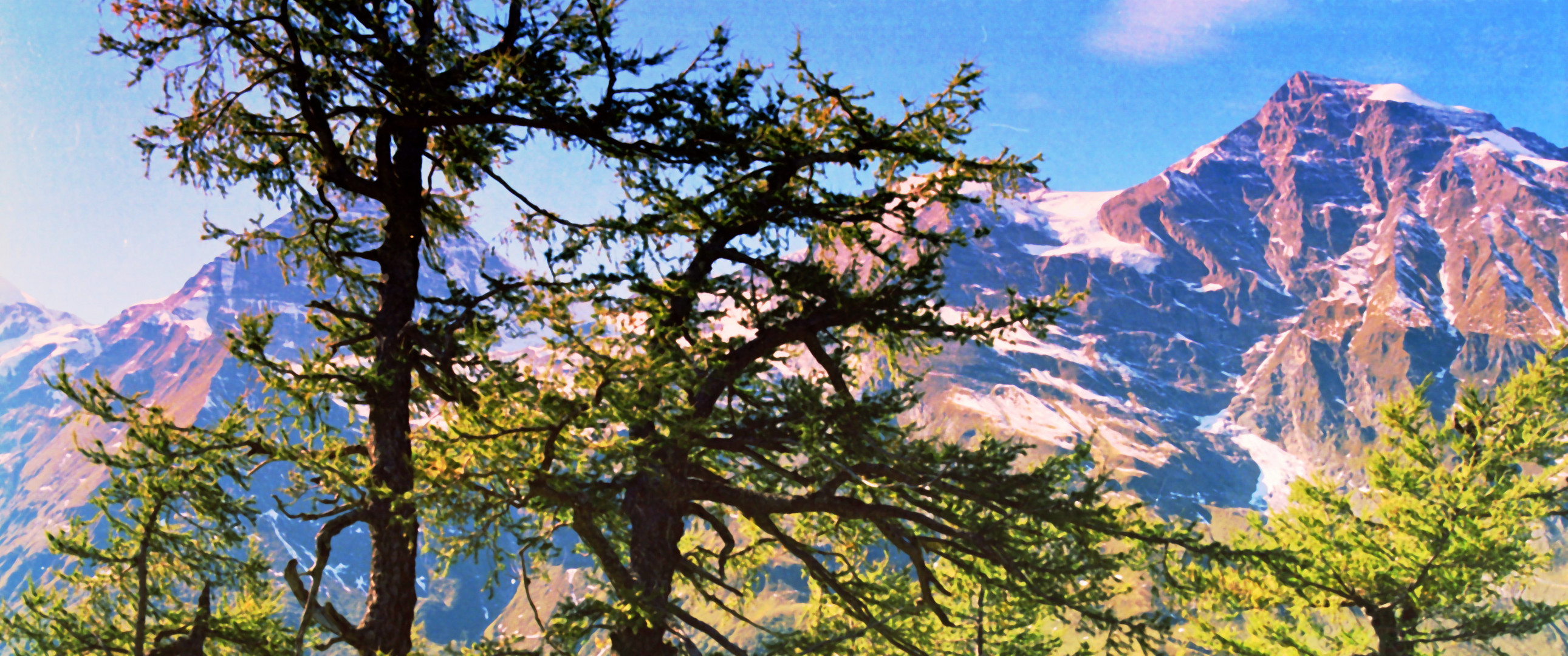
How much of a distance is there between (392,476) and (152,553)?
9.70 ft

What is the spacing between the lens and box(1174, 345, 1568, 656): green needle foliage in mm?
16391

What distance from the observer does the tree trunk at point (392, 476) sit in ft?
26.2

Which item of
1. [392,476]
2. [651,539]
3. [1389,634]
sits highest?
[1389,634]

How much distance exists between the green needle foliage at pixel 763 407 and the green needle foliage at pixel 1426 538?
357 inches

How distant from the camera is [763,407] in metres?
9.23

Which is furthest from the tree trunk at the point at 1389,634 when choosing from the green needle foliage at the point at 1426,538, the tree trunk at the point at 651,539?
the tree trunk at the point at 651,539

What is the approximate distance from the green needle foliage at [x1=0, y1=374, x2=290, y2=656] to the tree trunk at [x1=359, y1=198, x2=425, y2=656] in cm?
119

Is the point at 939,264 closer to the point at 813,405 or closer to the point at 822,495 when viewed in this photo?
the point at 813,405

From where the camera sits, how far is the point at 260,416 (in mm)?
7898

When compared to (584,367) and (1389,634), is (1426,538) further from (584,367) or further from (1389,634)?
(584,367)

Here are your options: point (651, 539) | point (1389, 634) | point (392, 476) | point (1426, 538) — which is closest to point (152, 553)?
point (392, 476)

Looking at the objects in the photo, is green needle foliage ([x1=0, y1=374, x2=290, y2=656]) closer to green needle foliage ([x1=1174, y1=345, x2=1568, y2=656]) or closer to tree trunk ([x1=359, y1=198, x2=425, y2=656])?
tree trunk ([x1=359, y1=198, x2=425, y2=656])

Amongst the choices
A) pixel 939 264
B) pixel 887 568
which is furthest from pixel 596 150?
pixel 887 568

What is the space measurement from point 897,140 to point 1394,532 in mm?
16557
